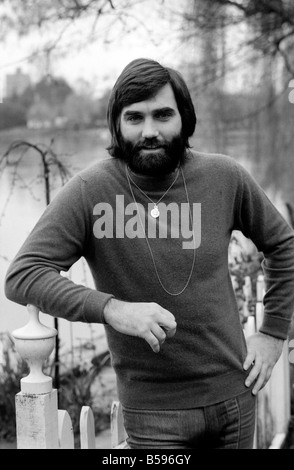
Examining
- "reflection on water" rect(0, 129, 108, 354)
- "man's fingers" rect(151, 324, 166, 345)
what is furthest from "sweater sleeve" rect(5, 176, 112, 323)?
"reflection on water" rect(0, 129, 108, 354)

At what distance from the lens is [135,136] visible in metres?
1.55

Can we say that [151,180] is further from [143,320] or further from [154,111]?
[143,320]

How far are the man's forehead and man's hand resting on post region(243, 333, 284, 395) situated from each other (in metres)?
0.55

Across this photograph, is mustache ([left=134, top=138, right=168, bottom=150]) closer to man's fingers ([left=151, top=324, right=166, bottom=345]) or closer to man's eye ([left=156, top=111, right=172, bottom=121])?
man's eye ([left=156, top=111, right=172, bottom=121])

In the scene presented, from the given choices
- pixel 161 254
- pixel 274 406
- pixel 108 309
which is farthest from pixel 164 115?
pixel 274 406

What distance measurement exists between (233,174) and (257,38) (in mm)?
2691

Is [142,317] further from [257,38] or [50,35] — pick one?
[257,38]

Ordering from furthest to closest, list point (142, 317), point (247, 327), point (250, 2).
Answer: point (250, 2) → point (247, 327) → point (142, 317)

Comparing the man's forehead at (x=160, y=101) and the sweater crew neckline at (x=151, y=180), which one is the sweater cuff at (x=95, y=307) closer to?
the sweater crew neckline at (x=151, y=180)

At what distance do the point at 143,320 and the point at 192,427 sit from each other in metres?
0.32

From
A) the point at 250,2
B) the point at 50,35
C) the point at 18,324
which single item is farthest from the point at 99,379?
the point at 250,2

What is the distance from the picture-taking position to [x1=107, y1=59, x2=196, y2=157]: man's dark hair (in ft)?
5.06

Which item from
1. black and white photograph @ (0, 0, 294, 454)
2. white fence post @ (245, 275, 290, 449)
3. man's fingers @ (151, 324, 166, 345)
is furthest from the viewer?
white fence post @ (245, 275, 290, 449)

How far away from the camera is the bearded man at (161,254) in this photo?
59.4 inches
